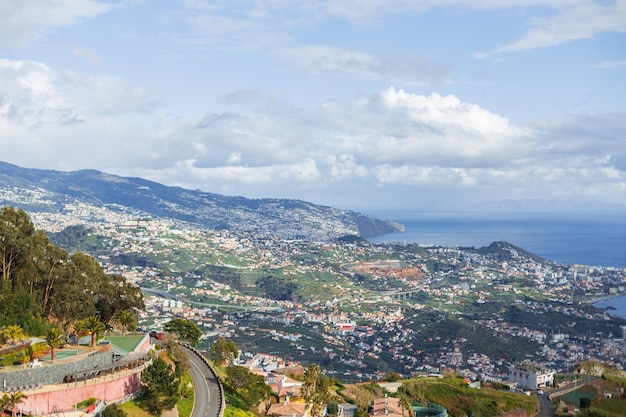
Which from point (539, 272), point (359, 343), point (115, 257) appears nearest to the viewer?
point (359, 343)

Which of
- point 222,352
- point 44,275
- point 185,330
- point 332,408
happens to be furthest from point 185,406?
point 185,330

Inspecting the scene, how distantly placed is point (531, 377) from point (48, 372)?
4701 centimetres

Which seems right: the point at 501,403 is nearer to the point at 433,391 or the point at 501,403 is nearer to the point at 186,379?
the point at 433,391

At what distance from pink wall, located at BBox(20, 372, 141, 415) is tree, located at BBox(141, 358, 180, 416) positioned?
851 mm

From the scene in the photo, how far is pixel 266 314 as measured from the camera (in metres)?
109

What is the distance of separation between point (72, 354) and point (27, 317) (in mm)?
5881

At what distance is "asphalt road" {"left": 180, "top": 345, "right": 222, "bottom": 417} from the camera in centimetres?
2981

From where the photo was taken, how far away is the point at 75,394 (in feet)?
84.4

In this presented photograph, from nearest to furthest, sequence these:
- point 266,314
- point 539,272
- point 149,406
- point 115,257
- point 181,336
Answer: point 149,406 → point 181,336 → point 266,314 → point 115,257 → point 539,272

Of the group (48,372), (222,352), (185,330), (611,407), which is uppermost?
(48,372)

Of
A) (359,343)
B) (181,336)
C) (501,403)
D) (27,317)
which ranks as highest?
(27,317)

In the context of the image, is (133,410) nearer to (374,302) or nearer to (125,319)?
(125,319)

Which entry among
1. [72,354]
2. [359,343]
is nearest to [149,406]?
[72,354]

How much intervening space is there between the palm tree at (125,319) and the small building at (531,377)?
3780 centimetres
